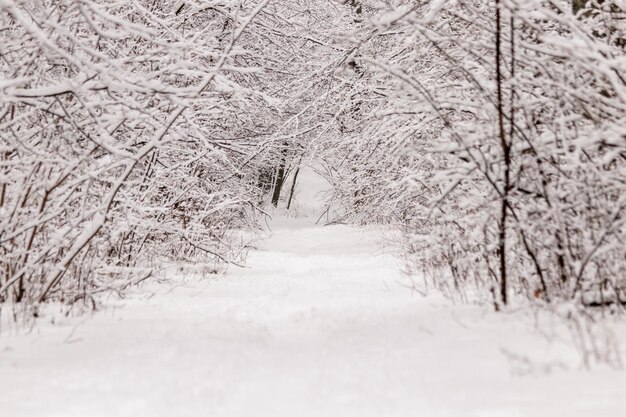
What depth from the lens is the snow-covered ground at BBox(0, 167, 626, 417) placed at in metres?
2.12

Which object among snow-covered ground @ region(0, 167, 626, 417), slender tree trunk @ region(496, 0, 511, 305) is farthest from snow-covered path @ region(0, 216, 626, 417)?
slender tree trunk @ region(496, 0, 511, 305)

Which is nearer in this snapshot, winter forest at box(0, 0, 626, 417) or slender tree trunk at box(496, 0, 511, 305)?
winter forest at box(0, 0, 626, 417)

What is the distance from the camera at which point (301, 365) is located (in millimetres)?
2773

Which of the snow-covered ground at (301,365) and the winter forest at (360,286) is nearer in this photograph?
the snow-covered ground at (301,365)

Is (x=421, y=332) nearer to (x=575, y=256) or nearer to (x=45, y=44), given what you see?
(x=575, y=256)

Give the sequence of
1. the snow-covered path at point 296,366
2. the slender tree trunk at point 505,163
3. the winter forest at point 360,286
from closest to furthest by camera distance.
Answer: the snow-covered path at point 296,366 < the winter forest at point 360,286 < the slender tree trunk at point 505,163

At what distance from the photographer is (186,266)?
7.61 meters

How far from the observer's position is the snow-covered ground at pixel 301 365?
6.95ft

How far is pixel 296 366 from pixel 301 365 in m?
0.02

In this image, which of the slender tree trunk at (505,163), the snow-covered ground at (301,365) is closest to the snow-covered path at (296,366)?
the snow-covered ground at (301,365)

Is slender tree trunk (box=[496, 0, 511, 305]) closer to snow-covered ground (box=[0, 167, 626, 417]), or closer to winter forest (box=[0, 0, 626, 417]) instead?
winter forest (box=[0, 0, 626, 417])

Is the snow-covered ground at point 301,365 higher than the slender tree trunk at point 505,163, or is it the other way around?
the slender tree trunk at point 505,163

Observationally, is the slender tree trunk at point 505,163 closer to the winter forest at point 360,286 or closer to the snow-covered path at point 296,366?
the winter forest at point 360,286

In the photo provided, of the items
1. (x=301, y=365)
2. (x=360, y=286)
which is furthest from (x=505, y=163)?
(x=360, y=286)
